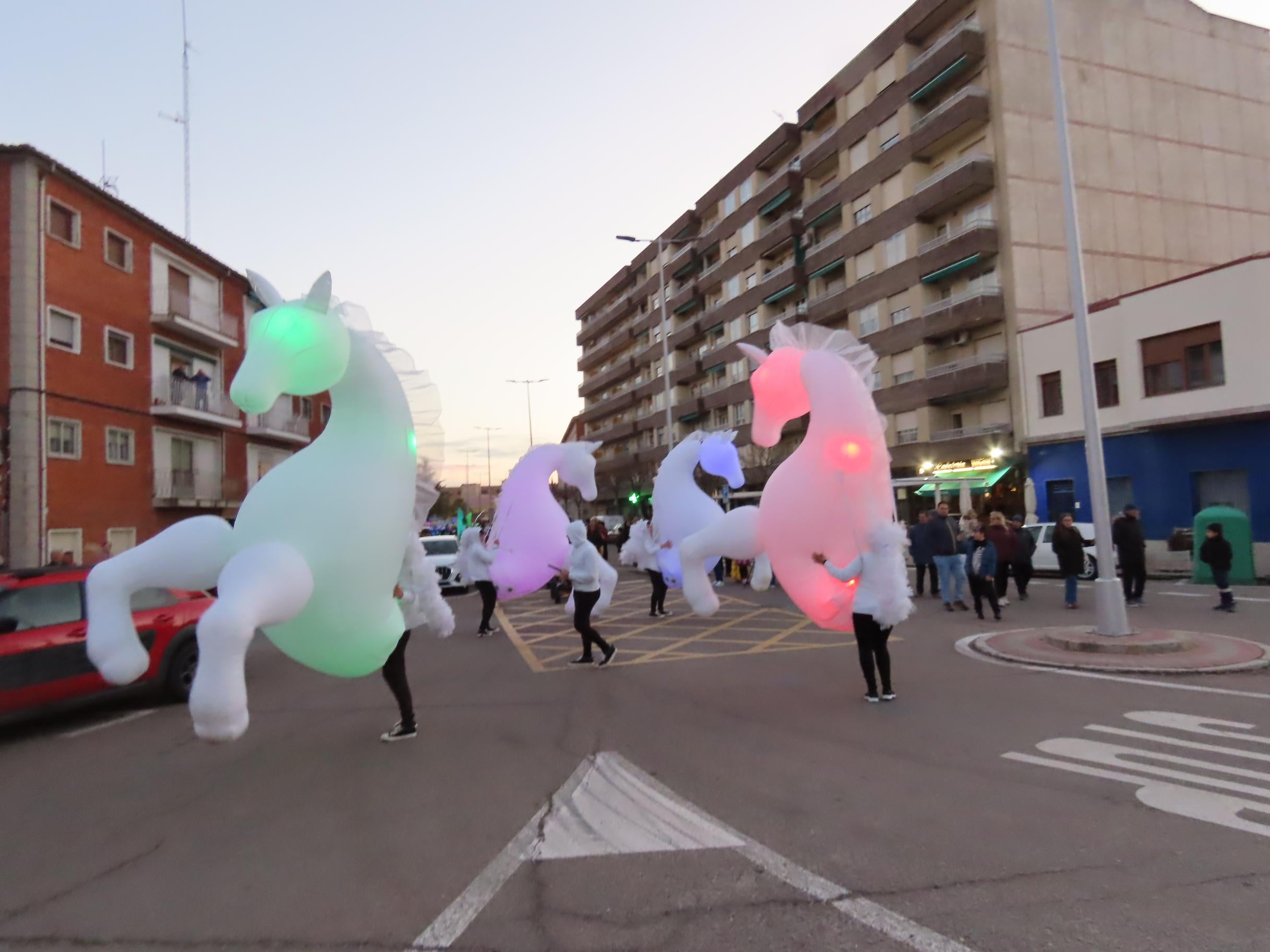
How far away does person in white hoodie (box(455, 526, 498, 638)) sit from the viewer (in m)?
11.7

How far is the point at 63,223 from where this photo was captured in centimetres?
1964

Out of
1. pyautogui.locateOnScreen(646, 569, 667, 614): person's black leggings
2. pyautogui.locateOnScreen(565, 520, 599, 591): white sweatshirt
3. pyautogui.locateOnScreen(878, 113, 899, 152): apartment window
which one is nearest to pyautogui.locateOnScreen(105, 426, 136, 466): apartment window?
pyautogui.locateOnScreen(646, 569, 667, 614): person's black leggings

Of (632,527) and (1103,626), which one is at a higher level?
(632,527)

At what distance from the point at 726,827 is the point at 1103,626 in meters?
6.43

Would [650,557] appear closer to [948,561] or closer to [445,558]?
[948,561]

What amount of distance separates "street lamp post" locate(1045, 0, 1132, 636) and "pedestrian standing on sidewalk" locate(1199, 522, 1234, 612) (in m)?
3.55

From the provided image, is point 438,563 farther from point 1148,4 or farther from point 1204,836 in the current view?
point 1148,4

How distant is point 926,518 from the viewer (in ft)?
43.7

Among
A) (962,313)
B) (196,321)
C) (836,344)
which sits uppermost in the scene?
(962,313)

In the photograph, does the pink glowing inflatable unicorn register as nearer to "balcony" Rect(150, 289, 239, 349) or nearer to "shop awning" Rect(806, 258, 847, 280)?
"balcony" Rect(150, 289, 239, 349)

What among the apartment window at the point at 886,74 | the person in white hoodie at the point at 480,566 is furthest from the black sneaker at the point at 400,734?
the apartment window at the point at 886,74

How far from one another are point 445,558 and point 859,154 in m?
27.4

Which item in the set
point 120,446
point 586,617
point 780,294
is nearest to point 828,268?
point 780,294

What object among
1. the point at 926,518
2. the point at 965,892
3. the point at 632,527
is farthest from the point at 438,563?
the point at 965,892
